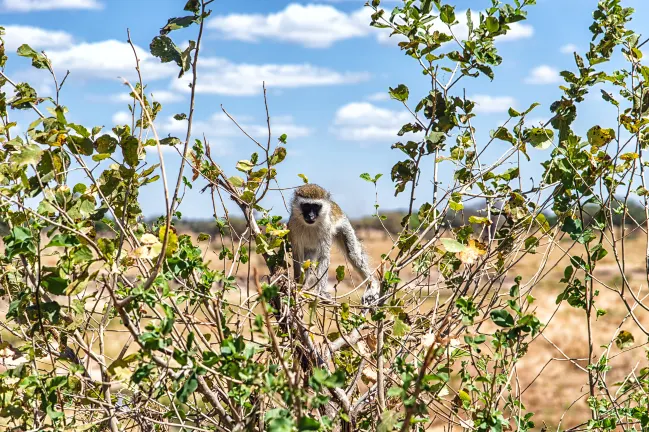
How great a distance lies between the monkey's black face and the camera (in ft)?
21.8

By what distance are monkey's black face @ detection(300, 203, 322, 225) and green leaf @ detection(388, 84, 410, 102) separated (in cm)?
292

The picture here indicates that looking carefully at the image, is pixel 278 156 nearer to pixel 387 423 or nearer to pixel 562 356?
pixel 387 423

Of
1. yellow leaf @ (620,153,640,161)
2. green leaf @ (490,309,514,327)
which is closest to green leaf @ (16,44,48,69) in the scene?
green leaf @ (490,309,514,327)

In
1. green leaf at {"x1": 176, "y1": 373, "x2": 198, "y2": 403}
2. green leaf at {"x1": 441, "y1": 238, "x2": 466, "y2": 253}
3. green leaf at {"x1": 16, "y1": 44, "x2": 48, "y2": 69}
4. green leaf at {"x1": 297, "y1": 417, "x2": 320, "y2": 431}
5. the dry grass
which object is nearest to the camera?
green leaf at {"x1": 297, "y1": 417, "x2": 320, "y2": 431}

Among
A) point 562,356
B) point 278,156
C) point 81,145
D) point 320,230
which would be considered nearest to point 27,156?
point 81,145

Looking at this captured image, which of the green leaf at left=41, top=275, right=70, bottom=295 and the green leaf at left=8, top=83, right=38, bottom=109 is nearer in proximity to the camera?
the green leaf at left=41, top=275, right=70, bottom=295

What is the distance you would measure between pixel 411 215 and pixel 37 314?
192cm

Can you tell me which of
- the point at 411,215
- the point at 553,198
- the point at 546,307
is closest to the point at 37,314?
the point at 411,215

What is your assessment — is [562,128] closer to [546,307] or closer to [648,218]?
[648,218]

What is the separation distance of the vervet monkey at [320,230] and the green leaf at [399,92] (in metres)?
2.92

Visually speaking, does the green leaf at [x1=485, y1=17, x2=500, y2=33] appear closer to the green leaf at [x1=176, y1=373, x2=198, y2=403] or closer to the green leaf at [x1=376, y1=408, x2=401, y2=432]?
the green leaf at [x1=376, y1=408, x2=401, y2=432]

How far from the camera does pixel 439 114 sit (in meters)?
3.84

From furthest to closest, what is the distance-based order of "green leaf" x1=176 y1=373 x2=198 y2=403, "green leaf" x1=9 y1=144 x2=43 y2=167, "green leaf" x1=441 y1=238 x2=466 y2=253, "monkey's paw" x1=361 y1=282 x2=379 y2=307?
1. "monkey's paw" x1=361 y1=282 x2=379 y2=307
2. "green leaf" x1=441 y1=238 x2=466 y2=253
3. "green leaf" x1=9 y1=144 x2=43 y2=167
4. "green leaf" x1=176 y1=373 x2=198 y2=403

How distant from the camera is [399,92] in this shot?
12.5 feet
